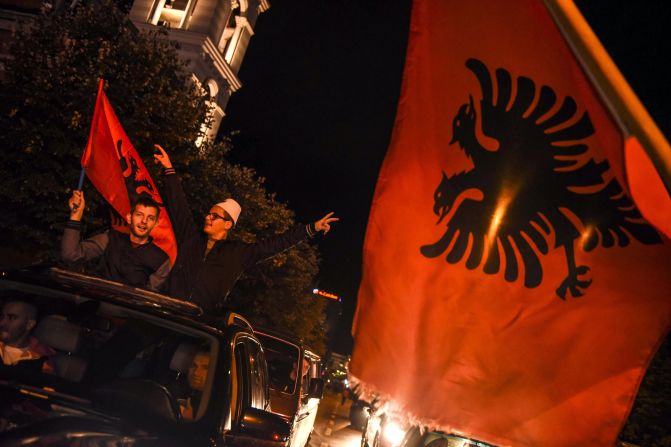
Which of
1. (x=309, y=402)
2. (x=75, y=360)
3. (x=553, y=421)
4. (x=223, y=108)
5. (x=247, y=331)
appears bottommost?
(x=309, y=402)

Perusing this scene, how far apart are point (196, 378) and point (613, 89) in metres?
2.88

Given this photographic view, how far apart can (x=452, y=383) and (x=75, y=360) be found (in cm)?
232

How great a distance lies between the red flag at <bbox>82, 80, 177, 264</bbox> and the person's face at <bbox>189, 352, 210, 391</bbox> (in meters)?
3.18

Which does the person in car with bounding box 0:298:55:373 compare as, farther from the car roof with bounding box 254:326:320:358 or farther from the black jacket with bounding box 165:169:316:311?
the car roof with bounding box 254:326:320:358

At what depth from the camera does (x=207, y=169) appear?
18703mm

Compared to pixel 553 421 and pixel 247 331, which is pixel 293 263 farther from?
pixel 553 421

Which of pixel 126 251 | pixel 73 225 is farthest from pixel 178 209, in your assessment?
pixel 73 225

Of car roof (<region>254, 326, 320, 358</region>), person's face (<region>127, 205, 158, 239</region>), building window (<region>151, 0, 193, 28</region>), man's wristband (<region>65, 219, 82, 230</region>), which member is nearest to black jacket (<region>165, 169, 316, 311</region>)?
person's face (<region>127, 205, 158, 239</region>)

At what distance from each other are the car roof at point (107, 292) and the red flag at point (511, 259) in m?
1.78

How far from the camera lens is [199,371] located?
3471 mm

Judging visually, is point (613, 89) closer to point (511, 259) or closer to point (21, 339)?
point (511, 259)

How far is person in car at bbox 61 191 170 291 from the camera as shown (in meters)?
4.75

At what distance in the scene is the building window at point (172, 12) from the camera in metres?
38.0

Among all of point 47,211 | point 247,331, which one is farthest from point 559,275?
point 47,211
